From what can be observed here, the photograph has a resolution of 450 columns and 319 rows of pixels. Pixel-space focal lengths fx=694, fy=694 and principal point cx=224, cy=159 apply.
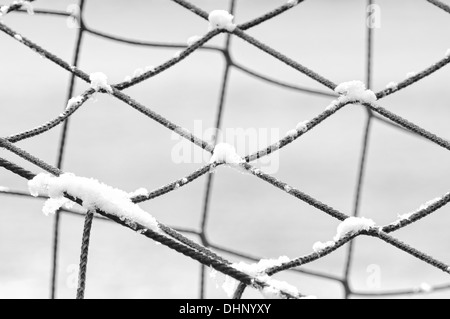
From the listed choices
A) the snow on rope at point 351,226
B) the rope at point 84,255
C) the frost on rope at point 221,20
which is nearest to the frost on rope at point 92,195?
the rope at point 84,255

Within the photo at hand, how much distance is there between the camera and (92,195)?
1.11 feet

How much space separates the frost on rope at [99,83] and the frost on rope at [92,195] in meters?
0.14

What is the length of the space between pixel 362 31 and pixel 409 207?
2756 millimetres

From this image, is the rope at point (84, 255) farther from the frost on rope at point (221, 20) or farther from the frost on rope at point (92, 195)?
the frost on rope at point (221, 20)

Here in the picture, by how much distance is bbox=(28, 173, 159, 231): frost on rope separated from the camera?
0.33 m

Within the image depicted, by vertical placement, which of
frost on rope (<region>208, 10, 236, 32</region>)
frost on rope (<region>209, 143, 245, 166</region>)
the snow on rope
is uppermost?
frost on rope (<region>208, 10, 236, 32</region>)

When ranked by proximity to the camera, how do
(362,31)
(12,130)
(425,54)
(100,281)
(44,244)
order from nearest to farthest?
1. (100,281)
2. (44,244)
3. (12,130)
4. (425,54)
5. (362,31)

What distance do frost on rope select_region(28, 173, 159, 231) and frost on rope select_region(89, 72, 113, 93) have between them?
0.47 ft

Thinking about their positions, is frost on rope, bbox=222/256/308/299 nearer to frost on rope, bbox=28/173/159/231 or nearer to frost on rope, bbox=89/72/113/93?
frost on rope, bbox=28/173/159/231

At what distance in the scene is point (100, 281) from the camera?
1540 millimetres

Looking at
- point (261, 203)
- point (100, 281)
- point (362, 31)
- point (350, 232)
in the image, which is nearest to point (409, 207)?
point (261, 203)

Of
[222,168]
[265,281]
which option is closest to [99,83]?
[265,281]

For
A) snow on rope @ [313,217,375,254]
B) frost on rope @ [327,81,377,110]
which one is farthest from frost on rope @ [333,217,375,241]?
frost on rope @ [327,81,377,110]
